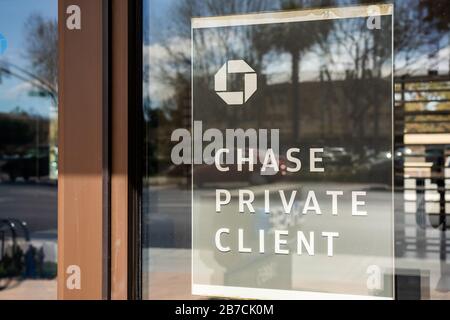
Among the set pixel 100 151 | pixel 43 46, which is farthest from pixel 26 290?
pixel 100 151

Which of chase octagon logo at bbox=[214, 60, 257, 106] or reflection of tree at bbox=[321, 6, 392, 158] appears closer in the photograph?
reflection of tree at bbox=[321, 6, 392, 158]

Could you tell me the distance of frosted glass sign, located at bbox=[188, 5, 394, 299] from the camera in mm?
2930

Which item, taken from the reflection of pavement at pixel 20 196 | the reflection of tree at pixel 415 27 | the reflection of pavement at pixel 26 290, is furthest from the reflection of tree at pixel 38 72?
the reflection of tree at pixel 415 27

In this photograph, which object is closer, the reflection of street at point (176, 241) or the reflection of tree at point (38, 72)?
the reflection of street at point (176, 241)

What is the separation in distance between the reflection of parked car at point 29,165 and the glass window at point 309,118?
16820 millimetres

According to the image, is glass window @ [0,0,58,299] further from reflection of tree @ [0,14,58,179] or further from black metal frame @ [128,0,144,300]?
black metal frame @ [128,0,144,300]

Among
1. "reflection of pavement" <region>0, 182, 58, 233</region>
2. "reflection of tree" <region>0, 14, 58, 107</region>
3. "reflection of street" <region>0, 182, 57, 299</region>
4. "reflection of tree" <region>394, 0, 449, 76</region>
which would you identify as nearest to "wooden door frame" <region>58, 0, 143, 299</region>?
"reflection of tree" <region>0, 14, 58, 107</region>

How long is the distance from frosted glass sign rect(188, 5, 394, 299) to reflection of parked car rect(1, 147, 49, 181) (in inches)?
668

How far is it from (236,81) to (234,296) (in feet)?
3.86

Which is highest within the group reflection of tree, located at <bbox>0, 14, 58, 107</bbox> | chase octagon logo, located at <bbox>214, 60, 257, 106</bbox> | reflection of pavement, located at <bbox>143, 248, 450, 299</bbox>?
reflection of tree, located at <bbox>0, 14, 58, 107</bbox>

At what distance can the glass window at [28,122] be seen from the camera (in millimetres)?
4280

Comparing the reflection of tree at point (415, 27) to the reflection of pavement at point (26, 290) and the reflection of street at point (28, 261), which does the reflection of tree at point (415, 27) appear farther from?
the reflection of pavement at point (26, 290)

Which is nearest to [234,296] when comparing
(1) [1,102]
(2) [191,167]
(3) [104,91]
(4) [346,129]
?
(2) [191,167]
